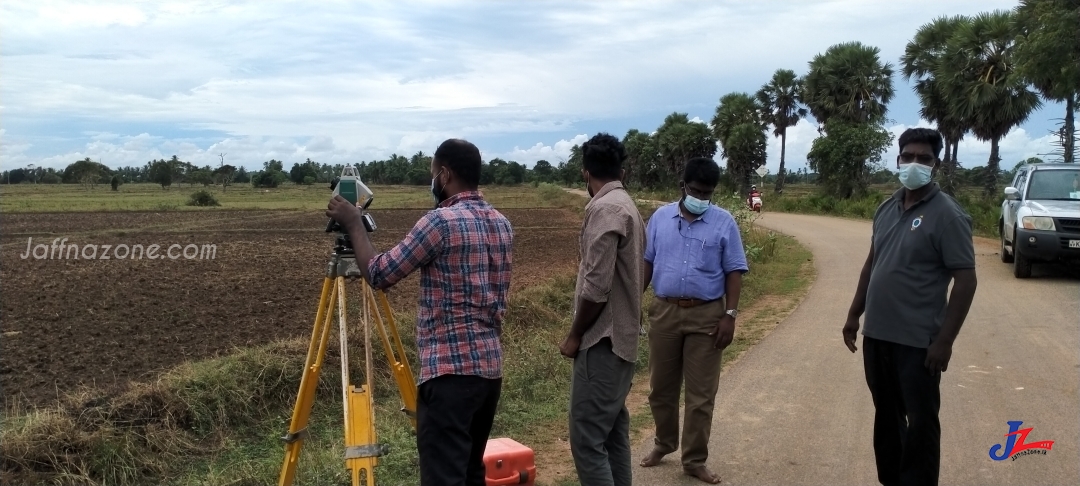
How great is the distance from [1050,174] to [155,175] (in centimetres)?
8006

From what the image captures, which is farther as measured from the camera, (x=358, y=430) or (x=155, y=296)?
(x=155, y=296)

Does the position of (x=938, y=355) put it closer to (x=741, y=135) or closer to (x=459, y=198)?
(x=459, y=198)

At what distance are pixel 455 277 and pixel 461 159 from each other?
44 cm

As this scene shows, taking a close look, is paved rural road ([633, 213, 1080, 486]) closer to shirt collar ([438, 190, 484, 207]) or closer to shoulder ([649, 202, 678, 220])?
shoulder ([649, 202, 678, 220])

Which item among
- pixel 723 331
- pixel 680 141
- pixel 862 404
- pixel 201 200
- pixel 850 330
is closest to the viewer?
pixel 850 330

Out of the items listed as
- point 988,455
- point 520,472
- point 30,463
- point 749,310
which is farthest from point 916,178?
point 749,310

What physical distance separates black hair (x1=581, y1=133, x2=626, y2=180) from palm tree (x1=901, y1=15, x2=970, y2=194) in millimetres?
27378

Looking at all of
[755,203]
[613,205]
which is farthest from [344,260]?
[755,203]

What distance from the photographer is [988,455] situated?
14.5 ft

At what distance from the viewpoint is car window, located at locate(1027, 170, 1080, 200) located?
453 inches

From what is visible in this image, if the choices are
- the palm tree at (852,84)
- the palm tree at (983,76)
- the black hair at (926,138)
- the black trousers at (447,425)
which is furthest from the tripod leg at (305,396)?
the palm tree at (852,84)

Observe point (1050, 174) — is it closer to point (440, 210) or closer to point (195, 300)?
point (440, 210)

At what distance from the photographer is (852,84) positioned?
123ft

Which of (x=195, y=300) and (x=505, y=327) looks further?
(x=195, y=300)
